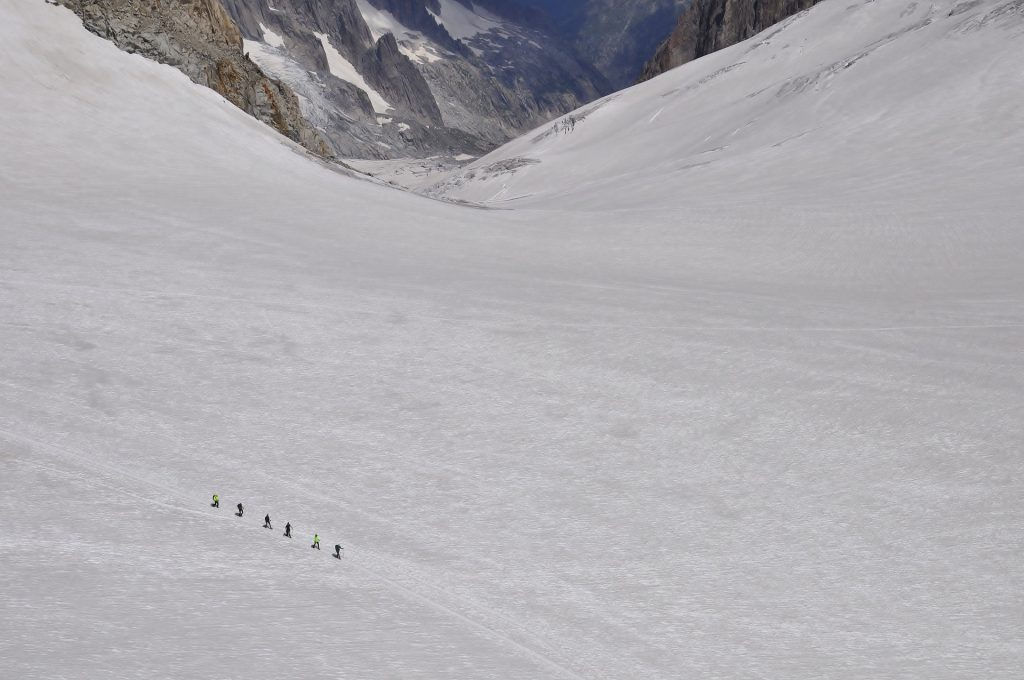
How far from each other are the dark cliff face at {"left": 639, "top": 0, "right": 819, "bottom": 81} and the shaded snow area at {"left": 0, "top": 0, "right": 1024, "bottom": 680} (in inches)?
4548

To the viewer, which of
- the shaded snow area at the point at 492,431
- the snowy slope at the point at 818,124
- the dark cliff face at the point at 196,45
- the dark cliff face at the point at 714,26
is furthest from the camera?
the dark cliff face at the point at 714,26

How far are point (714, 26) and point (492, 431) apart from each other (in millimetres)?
148003

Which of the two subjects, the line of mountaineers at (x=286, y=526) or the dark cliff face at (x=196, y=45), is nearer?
the line of mountaineers at (x=286, y=526)

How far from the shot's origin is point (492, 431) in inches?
724

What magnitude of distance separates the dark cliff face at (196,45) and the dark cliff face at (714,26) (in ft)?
340

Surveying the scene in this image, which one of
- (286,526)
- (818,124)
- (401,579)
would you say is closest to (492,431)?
(286,526)

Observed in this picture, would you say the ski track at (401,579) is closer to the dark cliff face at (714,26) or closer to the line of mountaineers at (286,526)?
the line of mountaineers at (286,526)

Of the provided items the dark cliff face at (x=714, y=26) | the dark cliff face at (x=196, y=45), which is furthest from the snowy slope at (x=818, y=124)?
the dark cliff face at (x=714, y=26)

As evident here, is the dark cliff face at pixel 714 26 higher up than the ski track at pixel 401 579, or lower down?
higher up

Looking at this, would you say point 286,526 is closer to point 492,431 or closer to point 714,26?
point 492,431

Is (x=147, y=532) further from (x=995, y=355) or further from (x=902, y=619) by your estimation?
(x=995, y=355)

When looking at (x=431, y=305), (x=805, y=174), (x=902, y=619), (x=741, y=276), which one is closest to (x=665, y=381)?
(x=431, y=305)

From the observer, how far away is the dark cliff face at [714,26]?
481 feet

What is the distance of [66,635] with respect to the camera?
36.4 ft
